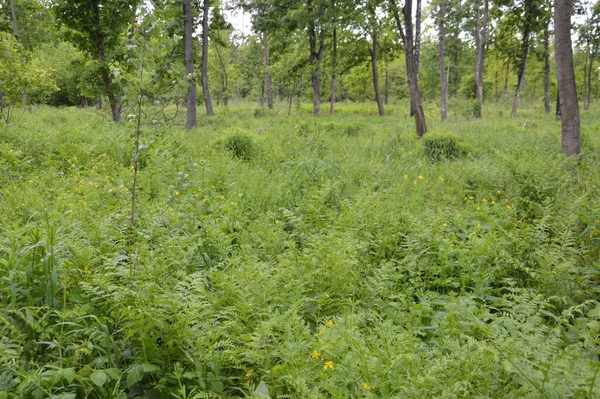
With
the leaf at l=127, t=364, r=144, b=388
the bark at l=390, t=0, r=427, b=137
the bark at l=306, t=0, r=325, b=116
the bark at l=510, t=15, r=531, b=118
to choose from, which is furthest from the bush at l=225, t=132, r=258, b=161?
the bark at l=510, t=15, r=531, b=118

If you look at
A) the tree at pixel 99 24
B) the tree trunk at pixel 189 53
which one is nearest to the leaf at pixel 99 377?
the tree trunk at pixel 189 53

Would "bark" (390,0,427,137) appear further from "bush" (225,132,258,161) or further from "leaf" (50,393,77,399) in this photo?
"leaf" (50,393,77,399)

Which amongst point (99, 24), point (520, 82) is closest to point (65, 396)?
point (99, 24)

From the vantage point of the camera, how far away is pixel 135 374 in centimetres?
208

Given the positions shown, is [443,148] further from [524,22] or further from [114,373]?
[524,22]

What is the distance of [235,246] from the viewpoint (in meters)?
3.98

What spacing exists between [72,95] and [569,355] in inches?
1338

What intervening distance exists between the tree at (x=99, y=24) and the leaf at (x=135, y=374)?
41.7 ft

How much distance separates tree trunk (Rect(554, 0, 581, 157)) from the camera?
592 cm

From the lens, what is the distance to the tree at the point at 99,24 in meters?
12.9

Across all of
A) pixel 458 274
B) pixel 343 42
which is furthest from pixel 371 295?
pixel 343 42

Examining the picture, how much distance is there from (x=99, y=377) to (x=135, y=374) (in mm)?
183

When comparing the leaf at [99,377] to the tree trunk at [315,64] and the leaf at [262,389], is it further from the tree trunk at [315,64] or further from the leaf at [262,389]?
the tree trunk at [315,64]

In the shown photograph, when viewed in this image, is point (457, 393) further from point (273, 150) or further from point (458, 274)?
point (273, 150)
